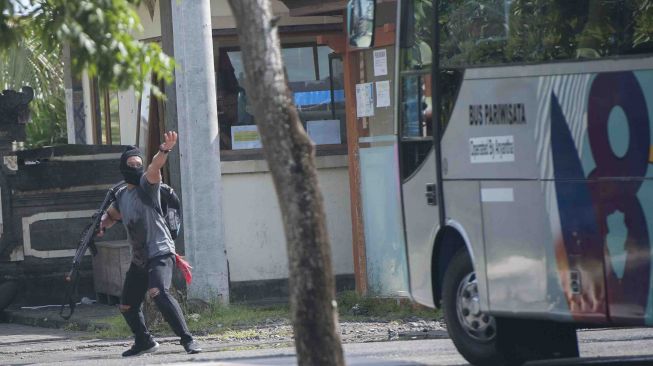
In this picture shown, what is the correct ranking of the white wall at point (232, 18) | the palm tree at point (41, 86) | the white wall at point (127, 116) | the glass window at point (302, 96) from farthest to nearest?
the palm tree at point (41, 86) < the white wall at point (127, 116) < the glass window at point (302, 96) < the white wall at point (232, 18)

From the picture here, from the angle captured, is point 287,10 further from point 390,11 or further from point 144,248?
point 144,248

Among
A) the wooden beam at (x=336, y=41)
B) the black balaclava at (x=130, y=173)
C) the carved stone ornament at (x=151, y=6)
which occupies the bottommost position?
the black balaclava at (x=130, y=173)

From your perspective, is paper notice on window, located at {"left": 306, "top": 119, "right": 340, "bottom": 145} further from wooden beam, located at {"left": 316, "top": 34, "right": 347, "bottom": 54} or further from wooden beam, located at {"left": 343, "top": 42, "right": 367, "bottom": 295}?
wooden beam, located at {"left": 316, "top": 34, "right": 347, "bottom": 54}

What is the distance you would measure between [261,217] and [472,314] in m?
6.54

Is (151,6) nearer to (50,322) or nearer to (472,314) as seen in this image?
(50,322)

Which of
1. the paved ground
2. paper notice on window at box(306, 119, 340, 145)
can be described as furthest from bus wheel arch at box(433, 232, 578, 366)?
paper notice on window at box(306, 119, 340, 145)

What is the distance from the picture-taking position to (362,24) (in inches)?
397

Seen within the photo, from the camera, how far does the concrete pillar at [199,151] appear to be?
43.4 feet

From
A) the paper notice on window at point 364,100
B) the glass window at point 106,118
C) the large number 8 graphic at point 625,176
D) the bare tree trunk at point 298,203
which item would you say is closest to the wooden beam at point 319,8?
the paper notice on window at point 364,100

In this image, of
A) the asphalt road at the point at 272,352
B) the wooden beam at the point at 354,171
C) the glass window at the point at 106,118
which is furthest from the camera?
the glass window at the point at 106,118

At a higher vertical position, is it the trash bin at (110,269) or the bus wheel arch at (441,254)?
the bus wheel arch at (441,254)

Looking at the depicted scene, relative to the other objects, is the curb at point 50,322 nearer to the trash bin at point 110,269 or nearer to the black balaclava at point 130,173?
the trash bin at point 110,269

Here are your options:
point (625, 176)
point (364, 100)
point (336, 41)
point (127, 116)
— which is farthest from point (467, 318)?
point (127, 116)

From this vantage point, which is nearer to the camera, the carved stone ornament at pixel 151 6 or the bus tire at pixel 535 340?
the bus tire at pixel 535 340
